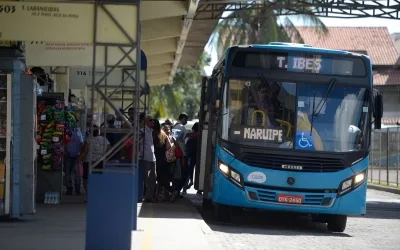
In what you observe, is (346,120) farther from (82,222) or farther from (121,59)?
(121,59)

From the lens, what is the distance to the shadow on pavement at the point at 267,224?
49.2ft

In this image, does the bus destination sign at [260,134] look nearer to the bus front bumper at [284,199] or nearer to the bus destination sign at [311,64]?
the bus front bumper at [284,199]

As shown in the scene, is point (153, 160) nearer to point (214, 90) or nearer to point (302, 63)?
point (214, 90)

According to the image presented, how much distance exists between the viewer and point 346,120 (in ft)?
48.9

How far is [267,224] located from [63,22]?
7242 millimetres

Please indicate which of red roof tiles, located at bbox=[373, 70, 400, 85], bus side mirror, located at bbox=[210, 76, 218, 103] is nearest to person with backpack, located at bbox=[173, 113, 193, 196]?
bus side mirror, located at bbox=[210, 76, 218, 103]

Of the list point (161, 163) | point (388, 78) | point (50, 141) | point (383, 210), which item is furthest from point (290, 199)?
point (388, 78)

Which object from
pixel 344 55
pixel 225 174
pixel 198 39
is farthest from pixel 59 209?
pixel 198 39

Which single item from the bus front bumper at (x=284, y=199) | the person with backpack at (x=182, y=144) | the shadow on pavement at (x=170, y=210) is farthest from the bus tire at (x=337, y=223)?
the person with backpack at (x=182, y=144)

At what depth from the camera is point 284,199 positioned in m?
14.8

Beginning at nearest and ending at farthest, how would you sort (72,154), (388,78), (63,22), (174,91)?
1. (63,22)
2. (72,154)
3. (388,78)
4. (174,91)

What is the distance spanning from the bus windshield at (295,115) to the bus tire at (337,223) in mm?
1434

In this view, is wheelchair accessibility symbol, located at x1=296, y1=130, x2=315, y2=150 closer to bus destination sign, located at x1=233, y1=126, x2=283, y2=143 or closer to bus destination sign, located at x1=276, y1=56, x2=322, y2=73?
bus destination sign, located at x1=233, y1=126, x2=283, y2=143

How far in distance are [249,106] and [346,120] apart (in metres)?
1.76
